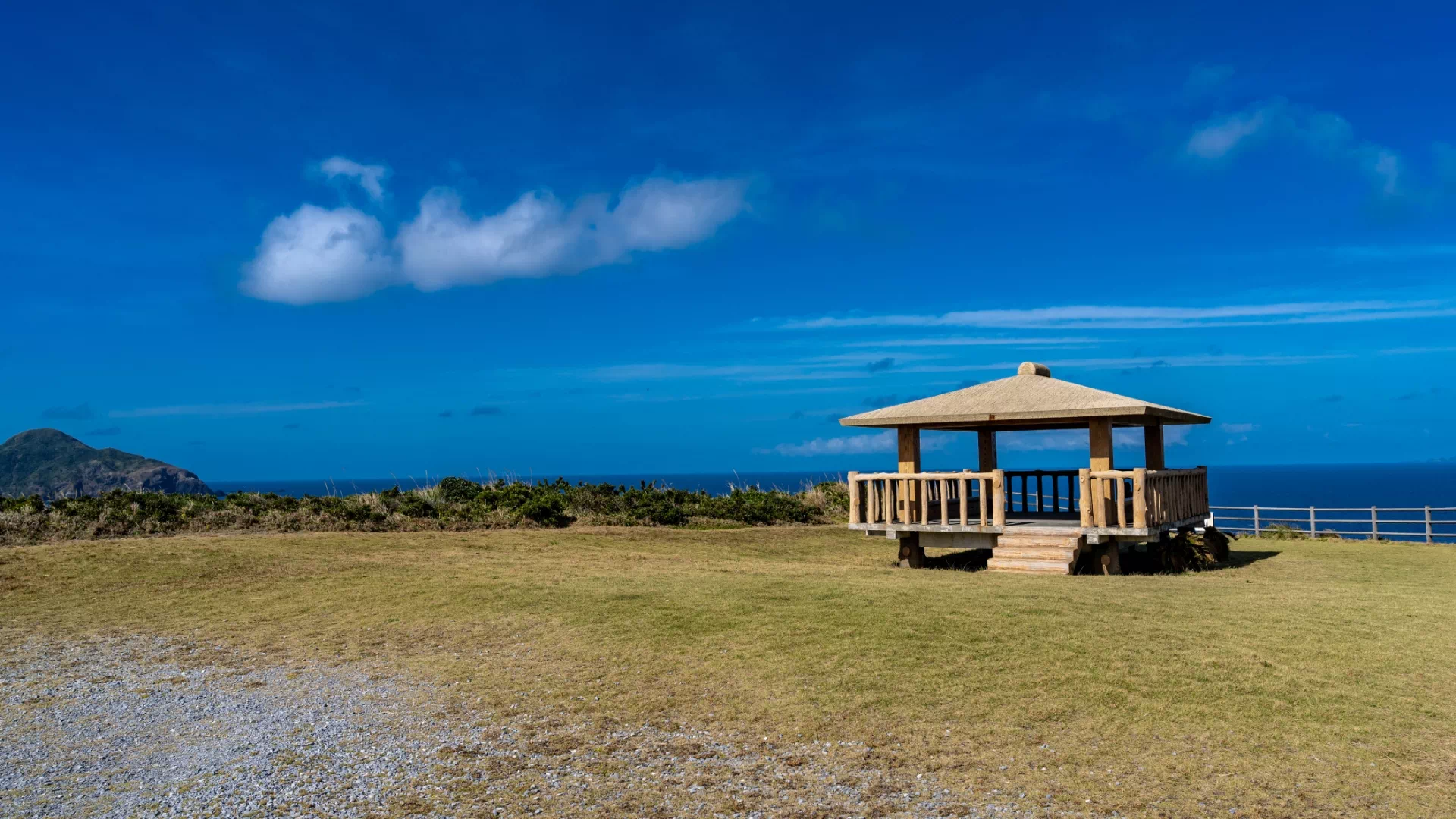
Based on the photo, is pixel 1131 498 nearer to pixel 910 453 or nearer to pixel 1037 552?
pixel 1037 552

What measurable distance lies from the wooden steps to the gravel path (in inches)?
351

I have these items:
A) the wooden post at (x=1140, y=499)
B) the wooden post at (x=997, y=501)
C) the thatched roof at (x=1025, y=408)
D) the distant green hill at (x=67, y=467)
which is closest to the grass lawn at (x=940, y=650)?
the wooden post at (x=1140, y=499)

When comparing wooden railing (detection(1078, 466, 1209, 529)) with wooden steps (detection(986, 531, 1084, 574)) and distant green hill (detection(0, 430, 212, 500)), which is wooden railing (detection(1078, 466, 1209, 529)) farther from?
distant green hill (detection(0, 430, 212, 500))

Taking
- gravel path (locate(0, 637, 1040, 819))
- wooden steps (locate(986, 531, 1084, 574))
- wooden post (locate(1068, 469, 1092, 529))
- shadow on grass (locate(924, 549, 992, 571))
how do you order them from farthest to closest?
shadow on grass (locate(924, 549, 992, 571)), wooden post (locate(1068, 469, 1092, 529)), wooden steps (locate(986, 531, 1084, 574)), gravel path (locate(0, 637, 1040, 819))

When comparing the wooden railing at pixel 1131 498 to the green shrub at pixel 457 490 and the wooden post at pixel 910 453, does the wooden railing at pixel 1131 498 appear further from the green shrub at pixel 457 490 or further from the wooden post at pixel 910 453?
the green shrub at pixel 457 490

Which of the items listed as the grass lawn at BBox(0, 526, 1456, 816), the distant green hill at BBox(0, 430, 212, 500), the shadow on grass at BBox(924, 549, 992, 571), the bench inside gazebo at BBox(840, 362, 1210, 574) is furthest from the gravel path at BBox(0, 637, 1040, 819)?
the distant green hill at BBox(0, 430, 212, 500)

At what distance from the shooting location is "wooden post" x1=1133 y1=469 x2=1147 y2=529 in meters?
14.5

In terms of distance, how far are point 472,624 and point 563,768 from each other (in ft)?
16.2

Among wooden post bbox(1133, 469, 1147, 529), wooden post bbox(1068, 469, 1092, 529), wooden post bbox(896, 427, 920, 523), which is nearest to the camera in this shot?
wooden post bbox(1133, 469, 1147, 529)

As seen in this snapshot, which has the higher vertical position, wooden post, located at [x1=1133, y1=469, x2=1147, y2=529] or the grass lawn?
wooden post, located at [x1=1133, y1=469, x2=1147, y2=529]

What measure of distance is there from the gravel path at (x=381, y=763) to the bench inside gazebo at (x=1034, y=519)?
945 centimetres

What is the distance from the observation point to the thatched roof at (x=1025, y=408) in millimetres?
14898

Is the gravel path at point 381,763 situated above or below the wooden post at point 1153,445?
below

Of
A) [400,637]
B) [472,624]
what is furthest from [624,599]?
[400,637]
